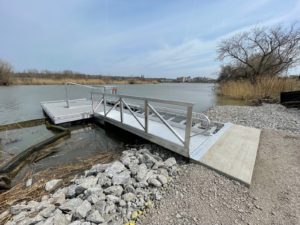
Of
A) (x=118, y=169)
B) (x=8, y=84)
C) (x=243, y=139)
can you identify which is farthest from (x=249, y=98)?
(x=8, y=84)

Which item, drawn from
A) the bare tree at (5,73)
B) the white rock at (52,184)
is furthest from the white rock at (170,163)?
the bare tree at (5,73)

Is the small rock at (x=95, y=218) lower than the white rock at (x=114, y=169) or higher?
lower

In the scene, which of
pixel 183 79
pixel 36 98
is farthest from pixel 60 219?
pixel 183 79

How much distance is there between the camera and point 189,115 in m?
2.43

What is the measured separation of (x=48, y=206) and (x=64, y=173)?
112cm

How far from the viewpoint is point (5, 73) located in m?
24.0

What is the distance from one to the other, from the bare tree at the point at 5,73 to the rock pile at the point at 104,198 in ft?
99.5

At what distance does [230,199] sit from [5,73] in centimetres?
3273

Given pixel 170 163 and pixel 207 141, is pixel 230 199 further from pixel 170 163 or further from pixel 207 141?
pixel 207 141

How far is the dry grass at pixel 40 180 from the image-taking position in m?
2.24

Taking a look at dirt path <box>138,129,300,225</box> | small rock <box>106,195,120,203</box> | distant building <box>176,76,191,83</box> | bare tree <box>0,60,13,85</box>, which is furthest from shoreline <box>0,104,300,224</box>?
distant building <box>176,76,191,83</box>

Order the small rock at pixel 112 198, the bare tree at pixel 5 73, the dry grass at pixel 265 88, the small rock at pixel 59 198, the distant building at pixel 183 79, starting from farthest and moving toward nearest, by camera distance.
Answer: the distant building at pixel 183 79 → the bare tree at pixel 5 73 → the dry grass at pixel 265 88 → the small rock at pixel 59 198 → the small rock at pixel 112 198

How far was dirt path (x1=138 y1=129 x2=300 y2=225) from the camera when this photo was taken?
5.35 ft

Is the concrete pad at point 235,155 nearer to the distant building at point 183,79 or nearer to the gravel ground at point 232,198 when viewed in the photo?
the gravel ground at point 232,198
